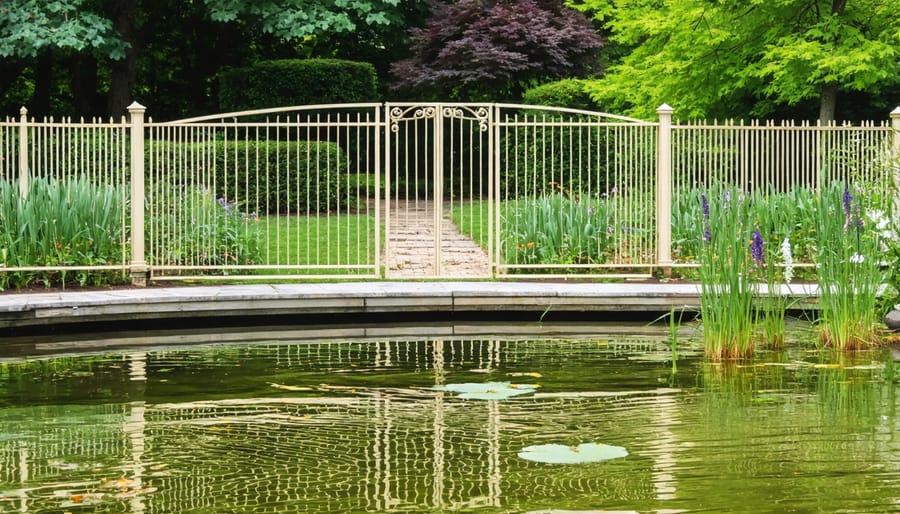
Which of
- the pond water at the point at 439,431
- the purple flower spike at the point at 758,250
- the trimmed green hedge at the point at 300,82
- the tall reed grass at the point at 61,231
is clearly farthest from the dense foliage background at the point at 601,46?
the pond water at the point at 439,431

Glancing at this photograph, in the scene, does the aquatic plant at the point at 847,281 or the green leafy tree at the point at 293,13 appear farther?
the green leafy tree at the point at 293,13

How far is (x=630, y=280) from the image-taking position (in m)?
14.1

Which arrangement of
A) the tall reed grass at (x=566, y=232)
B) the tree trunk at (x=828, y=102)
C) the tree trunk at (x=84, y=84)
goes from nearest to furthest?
the tall reed grass at (x=566, y=232)
the tree trunk at (x=828, y=102)
the tree trunk at (x=84, y=84)

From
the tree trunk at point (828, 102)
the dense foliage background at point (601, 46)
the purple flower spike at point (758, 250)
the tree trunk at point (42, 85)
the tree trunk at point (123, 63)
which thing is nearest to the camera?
the purple flower spike at point (758, 250)

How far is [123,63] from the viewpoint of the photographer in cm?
2364

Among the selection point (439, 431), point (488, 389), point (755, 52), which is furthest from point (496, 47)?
point (439, 431)

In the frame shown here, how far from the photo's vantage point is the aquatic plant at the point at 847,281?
9516mm

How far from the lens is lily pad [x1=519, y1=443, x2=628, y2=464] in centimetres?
627

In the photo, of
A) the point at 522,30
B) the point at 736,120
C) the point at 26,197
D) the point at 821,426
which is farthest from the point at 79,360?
the point at 736,120

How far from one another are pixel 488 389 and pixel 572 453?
2.00 metres

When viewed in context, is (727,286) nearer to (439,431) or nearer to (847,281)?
(847,281)

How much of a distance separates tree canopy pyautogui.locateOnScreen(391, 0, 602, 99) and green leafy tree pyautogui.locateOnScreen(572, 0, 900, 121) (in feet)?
2.76

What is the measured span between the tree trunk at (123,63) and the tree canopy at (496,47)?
465 cm

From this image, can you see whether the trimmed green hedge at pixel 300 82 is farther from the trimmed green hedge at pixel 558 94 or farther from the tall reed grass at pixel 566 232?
the tall reed grass at pixel 566 232
